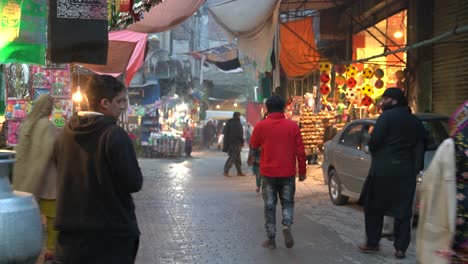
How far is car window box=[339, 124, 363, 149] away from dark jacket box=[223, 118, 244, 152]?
6333 mm

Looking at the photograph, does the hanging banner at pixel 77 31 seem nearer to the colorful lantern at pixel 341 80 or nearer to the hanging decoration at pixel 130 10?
the hanging decoration at pixel 130 10

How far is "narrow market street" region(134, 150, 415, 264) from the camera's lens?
6789mm

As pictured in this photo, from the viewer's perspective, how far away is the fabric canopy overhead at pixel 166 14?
9.95 meters

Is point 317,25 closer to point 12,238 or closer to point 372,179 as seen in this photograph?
point 372,179

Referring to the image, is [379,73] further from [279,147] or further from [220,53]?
[220,53]

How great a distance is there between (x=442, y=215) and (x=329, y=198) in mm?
8458

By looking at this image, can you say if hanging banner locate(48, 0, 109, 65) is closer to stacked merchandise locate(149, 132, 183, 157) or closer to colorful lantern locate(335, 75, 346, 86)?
colorful lantern locate(335, 75, 346, 86)

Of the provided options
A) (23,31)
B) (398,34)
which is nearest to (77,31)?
(23,31)

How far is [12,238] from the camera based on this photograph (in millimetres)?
4109

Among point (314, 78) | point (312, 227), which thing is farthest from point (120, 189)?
point (314, 78)

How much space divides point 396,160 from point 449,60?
5633 mm

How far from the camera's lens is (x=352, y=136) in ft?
34.1

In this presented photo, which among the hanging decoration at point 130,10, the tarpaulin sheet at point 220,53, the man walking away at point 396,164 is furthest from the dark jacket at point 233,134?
the man walking away at point 396,164

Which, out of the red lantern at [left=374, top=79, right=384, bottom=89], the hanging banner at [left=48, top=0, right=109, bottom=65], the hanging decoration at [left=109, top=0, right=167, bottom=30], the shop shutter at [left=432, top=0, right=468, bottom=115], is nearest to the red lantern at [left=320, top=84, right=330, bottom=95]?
the red lantern at [left=374, top=79, right=384, bottom=89]
